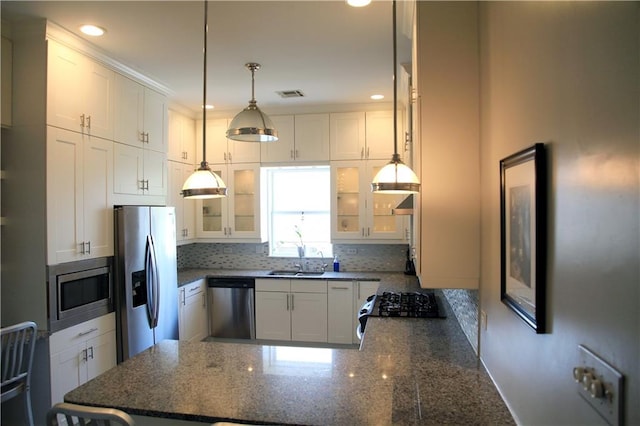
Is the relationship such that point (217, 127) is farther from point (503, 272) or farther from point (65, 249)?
point (503, 272)

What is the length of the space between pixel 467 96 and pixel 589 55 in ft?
3.56

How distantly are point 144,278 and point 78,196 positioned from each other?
883mm

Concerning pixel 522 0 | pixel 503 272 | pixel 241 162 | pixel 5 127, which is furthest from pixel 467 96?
pixel 241 162

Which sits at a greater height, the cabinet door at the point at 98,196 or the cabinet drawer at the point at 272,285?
the cabinet door at the point at 98,196

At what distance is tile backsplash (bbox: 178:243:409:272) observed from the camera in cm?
482

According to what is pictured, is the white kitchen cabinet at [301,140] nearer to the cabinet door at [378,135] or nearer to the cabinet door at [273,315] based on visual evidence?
the cabinet door at [378,135]

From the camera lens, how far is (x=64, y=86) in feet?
8.77

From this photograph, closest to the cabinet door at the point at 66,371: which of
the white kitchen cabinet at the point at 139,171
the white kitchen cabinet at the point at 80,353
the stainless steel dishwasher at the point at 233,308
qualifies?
the white kitchen cabinet at the point at 80,353

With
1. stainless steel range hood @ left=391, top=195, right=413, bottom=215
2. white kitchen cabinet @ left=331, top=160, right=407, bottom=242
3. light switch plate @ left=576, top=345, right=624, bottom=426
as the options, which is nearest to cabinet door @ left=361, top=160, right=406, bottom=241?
white kitchen cabinet @ left=331, top=160, right=407, bottom=242

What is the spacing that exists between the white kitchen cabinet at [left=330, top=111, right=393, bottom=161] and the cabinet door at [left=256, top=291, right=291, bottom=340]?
174 centimetres

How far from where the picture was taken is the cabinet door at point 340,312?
4.41 m

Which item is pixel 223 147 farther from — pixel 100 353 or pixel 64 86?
pixel 100 353

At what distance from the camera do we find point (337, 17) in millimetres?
2465

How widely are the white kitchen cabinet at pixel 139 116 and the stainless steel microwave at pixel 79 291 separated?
41.0 inches
